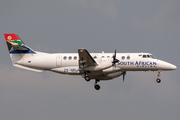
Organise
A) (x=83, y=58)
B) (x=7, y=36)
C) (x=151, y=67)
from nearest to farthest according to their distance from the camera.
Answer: (x=83, y=58) < (x=151, y=67) < (x=7, y=36)

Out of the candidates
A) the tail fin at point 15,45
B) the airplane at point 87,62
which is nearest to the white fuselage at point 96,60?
the airplane at point 87,62

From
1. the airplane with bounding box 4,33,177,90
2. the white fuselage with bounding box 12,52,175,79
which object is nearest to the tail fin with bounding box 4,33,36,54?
the airplane with bounding box 4,33,177,90

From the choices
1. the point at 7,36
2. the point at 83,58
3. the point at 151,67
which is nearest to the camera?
the point at 83,58

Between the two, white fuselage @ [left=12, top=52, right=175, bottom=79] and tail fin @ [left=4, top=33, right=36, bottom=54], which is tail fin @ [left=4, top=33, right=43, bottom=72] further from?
white fuselage @ [left=12, top=52, right=175, bottom=79]

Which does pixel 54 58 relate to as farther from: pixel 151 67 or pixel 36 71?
pixel 151 67

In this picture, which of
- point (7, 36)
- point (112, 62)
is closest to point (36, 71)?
point (7, 36)

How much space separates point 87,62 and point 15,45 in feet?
26.1

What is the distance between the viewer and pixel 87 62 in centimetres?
2948

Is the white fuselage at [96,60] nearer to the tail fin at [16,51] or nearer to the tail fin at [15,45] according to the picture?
the tail fin at [16,51]

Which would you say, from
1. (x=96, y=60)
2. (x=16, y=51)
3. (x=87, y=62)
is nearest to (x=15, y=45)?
(x=16, y=51)

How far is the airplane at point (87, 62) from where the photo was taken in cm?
2964

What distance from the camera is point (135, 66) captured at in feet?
101

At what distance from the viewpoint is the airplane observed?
2964 cm

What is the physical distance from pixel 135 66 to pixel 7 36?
13.8m
